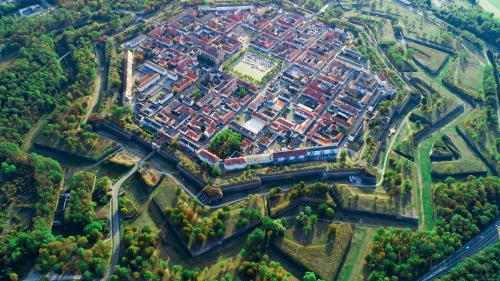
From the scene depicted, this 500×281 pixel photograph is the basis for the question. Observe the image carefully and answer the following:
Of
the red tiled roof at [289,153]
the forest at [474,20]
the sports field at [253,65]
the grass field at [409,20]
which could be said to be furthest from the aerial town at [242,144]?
the grass field at [409,20]

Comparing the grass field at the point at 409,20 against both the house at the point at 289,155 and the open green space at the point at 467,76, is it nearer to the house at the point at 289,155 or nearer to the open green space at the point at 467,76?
the open green space at the point at 467,76

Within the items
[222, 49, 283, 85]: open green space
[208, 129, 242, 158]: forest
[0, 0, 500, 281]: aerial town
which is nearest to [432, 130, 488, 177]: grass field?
[0, 0, 500, 281]: aerial town

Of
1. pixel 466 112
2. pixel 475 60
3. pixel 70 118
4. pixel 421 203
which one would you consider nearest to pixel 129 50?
pixel 70 118

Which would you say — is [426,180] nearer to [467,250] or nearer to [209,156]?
[467,250]

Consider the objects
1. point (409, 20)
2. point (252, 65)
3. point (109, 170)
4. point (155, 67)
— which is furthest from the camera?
point (409, 20)

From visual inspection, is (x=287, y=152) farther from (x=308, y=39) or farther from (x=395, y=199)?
(x=308, y=39)

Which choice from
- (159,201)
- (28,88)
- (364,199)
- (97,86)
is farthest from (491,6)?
(28,88)
